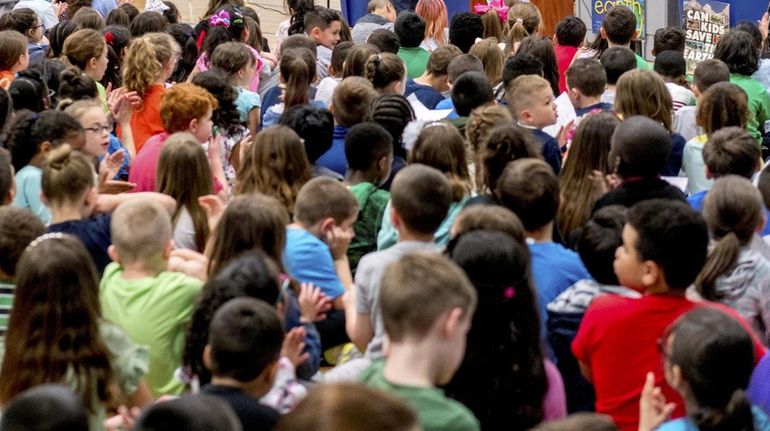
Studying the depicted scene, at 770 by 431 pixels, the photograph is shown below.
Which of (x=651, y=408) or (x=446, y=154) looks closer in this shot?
(x=651, y=408)

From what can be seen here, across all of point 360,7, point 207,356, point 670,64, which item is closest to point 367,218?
point 207,356

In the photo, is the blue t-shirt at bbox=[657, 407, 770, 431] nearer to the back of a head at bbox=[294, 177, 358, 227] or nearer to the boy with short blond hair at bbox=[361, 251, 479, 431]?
the boy with short blond hair at bbox=[361, 251, 479, 431]

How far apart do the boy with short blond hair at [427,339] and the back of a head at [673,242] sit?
1.03 meters

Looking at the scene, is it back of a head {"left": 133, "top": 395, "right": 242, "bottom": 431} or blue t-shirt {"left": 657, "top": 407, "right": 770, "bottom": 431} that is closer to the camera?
back of a head {"left": 133, "top": 395, "right": 242, "bottom": 431}

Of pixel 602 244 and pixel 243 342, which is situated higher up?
pixel 243 342

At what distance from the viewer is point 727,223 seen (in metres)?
4.79

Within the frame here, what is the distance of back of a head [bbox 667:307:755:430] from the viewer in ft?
11.1

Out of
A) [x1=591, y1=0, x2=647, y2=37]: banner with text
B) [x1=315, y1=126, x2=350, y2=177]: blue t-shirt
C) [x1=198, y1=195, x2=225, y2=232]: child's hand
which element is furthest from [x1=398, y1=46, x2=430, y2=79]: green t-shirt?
[x1=198, y1=195, x2=225, y2=232]: child's hand

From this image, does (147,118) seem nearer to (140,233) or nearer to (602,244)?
(140,233)

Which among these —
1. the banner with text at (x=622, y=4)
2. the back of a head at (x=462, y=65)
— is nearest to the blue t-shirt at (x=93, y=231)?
the back of a head at (x=462, y=65)

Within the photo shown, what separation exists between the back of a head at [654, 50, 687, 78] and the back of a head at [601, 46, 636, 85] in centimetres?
39

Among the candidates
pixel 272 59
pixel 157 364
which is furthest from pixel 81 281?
pixel 272 59

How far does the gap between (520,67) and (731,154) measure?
2.53 m

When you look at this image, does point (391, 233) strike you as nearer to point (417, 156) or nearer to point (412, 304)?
point (417, 156)
